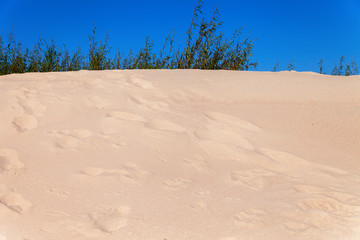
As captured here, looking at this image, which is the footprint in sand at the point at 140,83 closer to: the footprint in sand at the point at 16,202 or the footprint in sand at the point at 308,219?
the footprint in sand at the point at 16,202

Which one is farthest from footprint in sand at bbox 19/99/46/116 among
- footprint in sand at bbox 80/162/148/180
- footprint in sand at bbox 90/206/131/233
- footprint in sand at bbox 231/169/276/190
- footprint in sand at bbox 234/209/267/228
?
footprint in sand at bbox 234/209/267/228

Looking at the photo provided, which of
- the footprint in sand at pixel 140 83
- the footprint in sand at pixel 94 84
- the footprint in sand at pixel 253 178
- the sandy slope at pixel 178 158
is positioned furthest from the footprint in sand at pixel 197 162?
the footprint in sand at pixel 94 84

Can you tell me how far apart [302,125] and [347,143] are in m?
0.33

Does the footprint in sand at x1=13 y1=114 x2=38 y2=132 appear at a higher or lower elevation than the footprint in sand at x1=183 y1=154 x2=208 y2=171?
higher

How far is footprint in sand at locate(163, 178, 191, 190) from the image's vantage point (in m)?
1.77

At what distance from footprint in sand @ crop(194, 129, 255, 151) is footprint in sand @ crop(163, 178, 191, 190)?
1.71 ft

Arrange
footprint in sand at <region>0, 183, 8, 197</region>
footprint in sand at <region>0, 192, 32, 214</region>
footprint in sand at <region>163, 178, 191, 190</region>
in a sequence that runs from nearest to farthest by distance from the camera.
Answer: footprint in sand at <region>0, 192, 32, 214</region>
footprint in sand at <region>0, 183, 8, 197</region>
footprint in sand at <region>163, 178, 191, 190</region>

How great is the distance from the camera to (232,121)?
2.61 metres

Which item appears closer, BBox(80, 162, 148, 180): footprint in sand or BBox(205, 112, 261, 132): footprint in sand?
BBox(80, 162, 148, 180): footprint in sand

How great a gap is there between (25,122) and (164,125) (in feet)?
2.86

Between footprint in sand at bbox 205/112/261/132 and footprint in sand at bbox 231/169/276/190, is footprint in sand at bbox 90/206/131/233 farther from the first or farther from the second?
footprint in sand at bbox 205/112/261/132

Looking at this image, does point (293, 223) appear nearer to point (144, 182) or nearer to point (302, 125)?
point (144, 182)

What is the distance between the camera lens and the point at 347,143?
2604 millimetres

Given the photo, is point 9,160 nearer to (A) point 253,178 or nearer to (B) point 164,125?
A: (B) point 164,125
